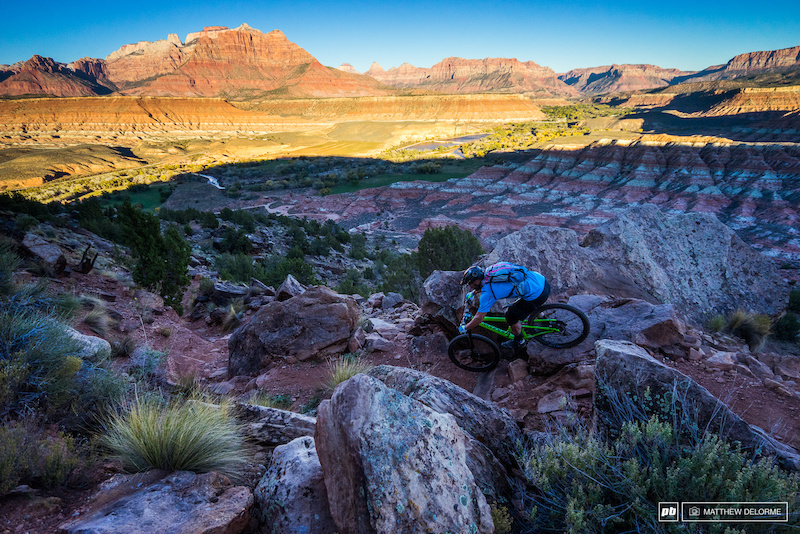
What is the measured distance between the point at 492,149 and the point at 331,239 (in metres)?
61.0

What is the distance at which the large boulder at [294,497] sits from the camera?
8.78ft

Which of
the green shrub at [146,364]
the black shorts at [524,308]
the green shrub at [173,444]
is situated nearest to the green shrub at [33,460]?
the green shrub at [173,444]

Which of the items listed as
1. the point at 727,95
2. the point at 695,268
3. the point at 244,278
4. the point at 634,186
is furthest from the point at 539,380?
the point at 727,95

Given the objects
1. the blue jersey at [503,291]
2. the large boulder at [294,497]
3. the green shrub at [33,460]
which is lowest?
the large boulder at [294,497]

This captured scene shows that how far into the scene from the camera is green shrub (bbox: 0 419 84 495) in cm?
268

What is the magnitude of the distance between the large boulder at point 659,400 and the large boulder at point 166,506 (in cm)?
322

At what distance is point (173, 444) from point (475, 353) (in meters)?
4.48

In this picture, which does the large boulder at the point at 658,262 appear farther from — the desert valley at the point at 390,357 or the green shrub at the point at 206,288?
the green shrub at the point at 206,288

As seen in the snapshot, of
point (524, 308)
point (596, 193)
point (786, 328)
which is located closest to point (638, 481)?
point (524, 308)

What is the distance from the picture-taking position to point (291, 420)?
4.13 meters

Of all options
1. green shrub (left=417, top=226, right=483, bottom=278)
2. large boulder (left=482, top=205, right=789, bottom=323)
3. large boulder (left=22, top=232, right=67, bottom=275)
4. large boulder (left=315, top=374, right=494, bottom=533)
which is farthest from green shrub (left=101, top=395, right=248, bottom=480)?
green shrub (left=417, top=226, right=483, bottom=278)

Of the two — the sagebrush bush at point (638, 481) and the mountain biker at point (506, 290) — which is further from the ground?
the mountain biker at point (506, 290)

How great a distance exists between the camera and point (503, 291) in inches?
212

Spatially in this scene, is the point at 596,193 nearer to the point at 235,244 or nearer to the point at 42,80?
the point at 235,244
